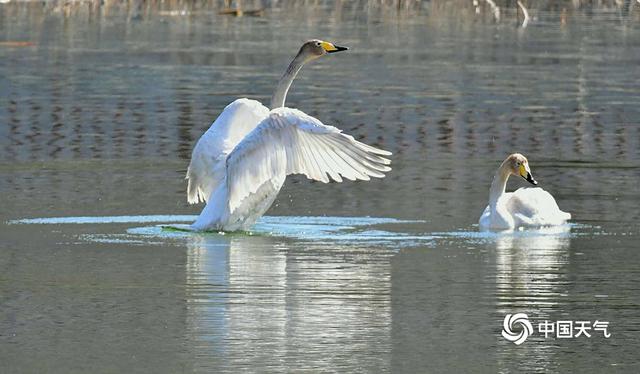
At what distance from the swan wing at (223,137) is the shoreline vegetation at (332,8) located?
24940mm

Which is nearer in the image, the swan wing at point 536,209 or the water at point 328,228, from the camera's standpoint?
the water at point 328,228

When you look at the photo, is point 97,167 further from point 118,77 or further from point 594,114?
point 118,77

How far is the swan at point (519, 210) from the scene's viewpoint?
1327cm

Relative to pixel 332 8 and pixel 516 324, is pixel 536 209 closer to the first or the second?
pixel 516 324

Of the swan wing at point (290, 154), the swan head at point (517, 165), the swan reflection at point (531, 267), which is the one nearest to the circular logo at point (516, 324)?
the swan reflection at point (531, 267)

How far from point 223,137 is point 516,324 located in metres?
4.59

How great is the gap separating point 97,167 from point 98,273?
5492mm

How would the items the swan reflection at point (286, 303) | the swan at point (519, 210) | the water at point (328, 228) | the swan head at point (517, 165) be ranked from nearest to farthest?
the swan reflection at point (286, 303), the water at point (328, 228), the swan at point (519, 210), the swan head at point (517, 165)

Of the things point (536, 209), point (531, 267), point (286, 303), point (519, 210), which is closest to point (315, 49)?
point (519, 210)

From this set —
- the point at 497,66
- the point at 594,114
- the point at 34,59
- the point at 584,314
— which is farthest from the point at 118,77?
the point at 584,314

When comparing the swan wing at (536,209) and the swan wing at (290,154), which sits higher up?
the swan wing at (290,154)

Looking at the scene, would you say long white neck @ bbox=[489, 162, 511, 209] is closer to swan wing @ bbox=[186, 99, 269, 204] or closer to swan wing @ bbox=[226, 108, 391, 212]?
swan wing @ bbox=[226, 108, 391, 212]

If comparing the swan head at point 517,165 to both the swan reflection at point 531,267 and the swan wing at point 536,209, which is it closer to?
the swan wing at point 536,209
